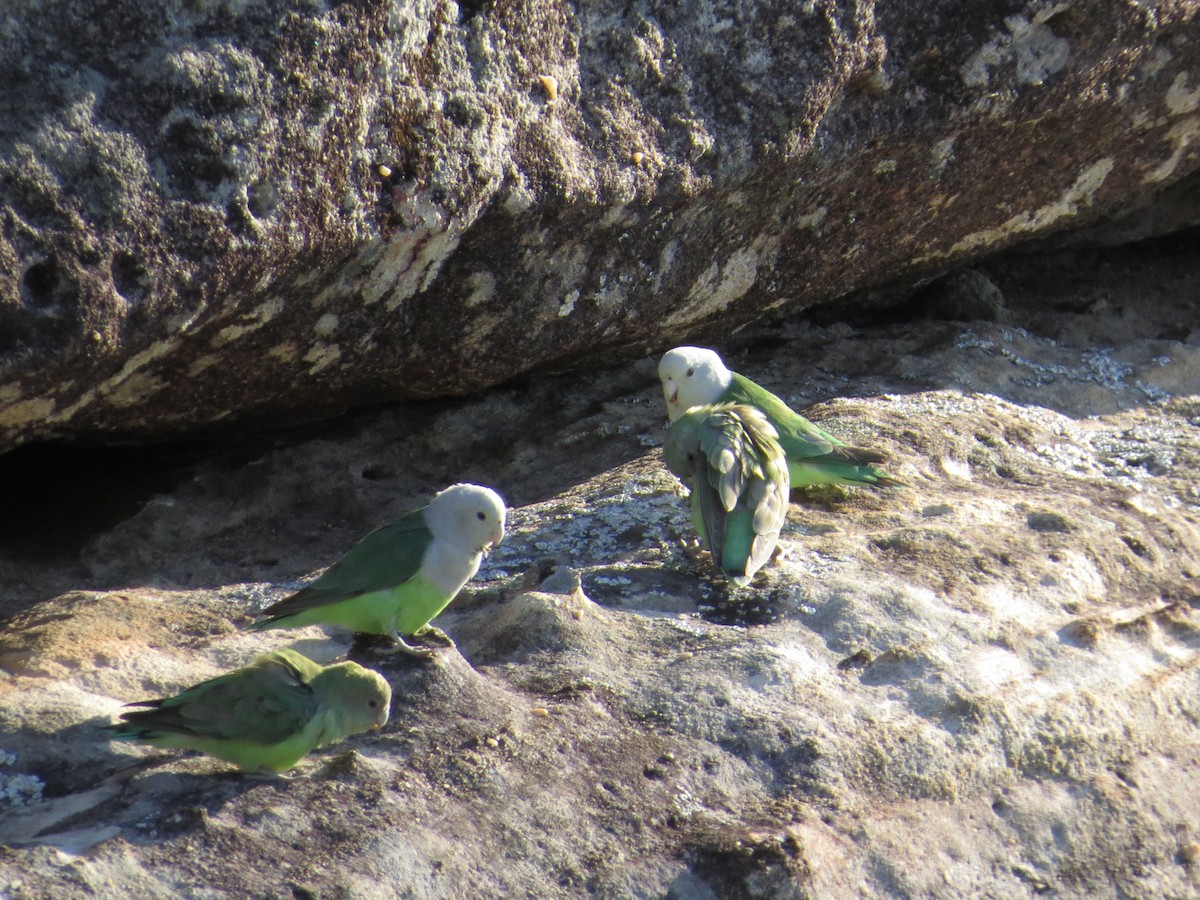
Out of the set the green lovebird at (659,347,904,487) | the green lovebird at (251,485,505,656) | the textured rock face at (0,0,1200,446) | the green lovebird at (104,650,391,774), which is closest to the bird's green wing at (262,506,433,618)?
the green lovebird at (251,485,505,656)

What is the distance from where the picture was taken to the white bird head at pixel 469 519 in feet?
10.8

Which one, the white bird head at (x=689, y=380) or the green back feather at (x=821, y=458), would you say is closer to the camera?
the green back feather at (x=821, y=458)

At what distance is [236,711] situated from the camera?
2.61 meters

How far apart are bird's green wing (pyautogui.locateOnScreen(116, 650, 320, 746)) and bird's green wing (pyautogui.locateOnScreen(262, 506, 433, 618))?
440 millimetres

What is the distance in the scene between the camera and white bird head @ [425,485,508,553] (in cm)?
330

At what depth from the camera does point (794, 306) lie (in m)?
4.89

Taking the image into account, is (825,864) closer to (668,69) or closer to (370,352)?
(370,352)

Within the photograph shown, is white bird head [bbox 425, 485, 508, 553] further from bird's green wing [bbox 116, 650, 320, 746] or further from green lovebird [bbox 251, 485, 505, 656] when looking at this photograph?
bird's green wing [bbox 116, 650, 320, 746]

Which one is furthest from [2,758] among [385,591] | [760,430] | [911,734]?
[760,430]

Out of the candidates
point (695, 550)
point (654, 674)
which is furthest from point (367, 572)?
point (695, 550)

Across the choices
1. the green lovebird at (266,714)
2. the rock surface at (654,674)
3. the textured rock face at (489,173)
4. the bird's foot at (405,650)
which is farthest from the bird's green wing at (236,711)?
the textured rock face at (489,173)

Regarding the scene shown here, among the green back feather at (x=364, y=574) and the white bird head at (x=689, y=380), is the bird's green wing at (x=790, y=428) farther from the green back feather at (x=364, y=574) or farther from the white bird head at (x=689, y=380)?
the green back feather at (x=364, y=574)

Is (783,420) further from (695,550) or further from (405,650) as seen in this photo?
(405,650)

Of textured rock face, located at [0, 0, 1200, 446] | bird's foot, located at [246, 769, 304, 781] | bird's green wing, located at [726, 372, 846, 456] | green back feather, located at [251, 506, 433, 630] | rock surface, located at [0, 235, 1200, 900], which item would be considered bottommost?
rock surface, located at [0, 235, 1200, 900]
